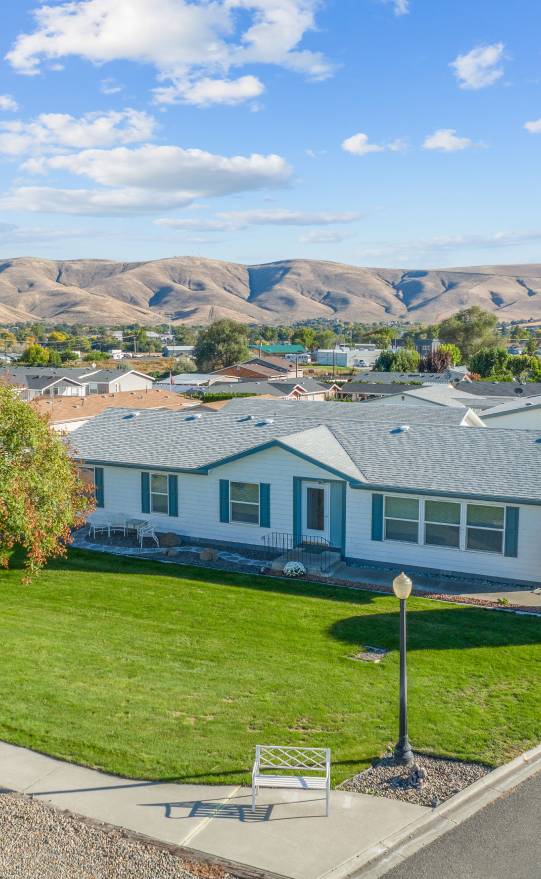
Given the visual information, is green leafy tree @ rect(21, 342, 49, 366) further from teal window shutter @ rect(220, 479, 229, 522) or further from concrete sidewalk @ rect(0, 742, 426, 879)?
concrete sidewalk @ rect(0, 742, 426, 879)

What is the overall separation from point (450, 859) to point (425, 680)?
5494 mm

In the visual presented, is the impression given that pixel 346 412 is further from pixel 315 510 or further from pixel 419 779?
pixel 419 779

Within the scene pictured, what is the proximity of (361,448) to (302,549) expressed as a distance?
11.9 feet

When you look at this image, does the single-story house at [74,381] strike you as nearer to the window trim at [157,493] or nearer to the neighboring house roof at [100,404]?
the neighboring house roof at [100,404]

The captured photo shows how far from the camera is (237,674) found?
49.7ft

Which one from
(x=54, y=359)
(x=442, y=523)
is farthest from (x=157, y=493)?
(x=54, y=359)

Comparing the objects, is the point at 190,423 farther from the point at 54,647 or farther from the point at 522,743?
the point at 522,743

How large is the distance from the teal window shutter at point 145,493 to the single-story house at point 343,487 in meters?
0.05

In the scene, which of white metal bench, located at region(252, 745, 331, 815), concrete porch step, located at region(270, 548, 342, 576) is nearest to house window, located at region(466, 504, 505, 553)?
concrete porch step, located at region(270, 548, 342, 576)

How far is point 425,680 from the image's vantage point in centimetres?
1491

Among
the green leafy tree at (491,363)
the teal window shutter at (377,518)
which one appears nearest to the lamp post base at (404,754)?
the teal window shutter at (377,518)

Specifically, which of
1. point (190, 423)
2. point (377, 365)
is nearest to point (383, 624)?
point (190, 423)

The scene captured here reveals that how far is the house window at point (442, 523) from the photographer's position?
22.1 m

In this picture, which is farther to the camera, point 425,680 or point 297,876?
point 425,680
